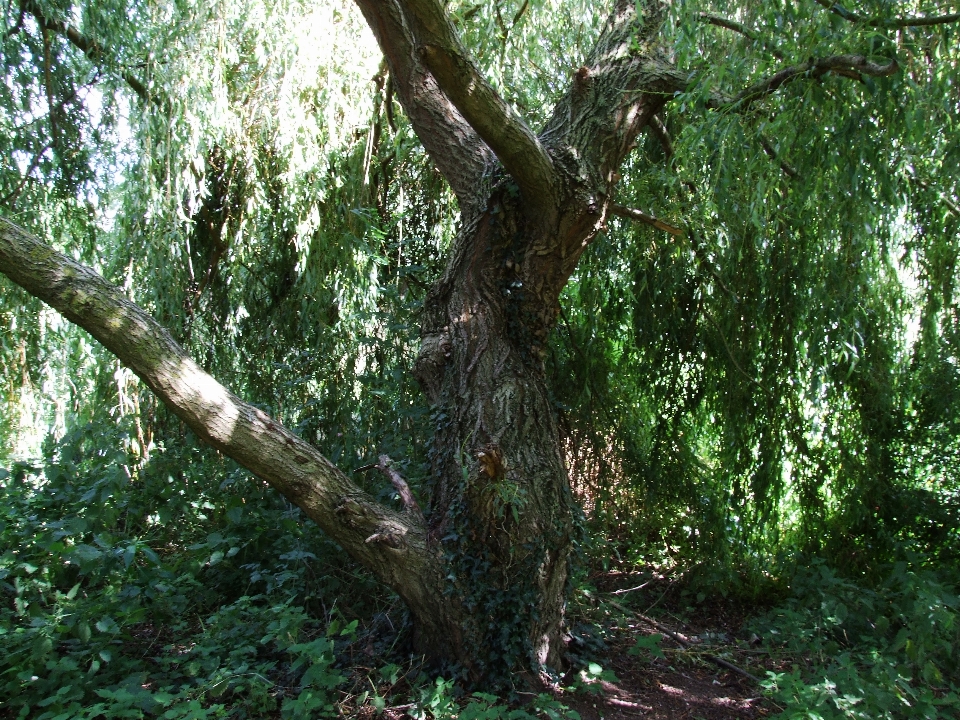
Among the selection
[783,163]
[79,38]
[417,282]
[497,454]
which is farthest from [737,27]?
[79,38]

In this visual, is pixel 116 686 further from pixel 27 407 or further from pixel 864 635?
pixel 864 635

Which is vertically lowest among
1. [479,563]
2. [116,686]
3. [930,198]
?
[116,686]

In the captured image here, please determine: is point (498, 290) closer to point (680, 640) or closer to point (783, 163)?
point (783, 163)

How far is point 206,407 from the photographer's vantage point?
285 cm

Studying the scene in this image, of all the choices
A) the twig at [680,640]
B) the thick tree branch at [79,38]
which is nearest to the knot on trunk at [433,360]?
the twig at [680,640]

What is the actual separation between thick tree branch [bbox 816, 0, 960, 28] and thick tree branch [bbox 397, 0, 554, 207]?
1120 millimetres

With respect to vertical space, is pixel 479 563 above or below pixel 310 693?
above

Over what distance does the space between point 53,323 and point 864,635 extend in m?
5.08

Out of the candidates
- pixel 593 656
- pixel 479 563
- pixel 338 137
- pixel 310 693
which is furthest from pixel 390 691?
pixel 338 137

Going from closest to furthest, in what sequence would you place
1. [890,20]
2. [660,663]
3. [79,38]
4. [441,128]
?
[890,20] → [441,128] → [660,663] → [79,38]

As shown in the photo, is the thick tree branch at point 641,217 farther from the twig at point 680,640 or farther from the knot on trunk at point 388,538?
the twig at point 680,640

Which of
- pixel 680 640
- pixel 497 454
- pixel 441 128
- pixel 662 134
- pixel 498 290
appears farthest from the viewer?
pixel 662 134

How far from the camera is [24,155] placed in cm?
463

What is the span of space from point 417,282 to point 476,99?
187cm
